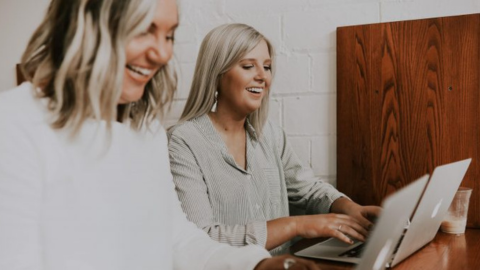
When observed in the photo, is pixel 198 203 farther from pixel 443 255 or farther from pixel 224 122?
pixel 443 255

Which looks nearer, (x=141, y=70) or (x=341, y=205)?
(x=141, y=70)

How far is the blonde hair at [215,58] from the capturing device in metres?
1.45

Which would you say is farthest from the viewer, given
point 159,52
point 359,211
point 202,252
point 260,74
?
point 260,74

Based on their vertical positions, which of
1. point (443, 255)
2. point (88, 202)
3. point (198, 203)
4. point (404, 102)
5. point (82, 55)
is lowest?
point (443, 255)

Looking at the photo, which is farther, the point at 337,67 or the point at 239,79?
the point at 337,67

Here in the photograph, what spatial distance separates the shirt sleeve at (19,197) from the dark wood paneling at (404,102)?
106 cm

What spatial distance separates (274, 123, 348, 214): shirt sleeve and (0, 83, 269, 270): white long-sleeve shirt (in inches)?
25.2

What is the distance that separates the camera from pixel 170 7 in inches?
32.3

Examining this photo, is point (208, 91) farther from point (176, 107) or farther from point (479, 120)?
point (479, 120)

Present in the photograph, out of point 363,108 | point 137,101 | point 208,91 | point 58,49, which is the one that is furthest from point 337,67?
Result: point 58,49

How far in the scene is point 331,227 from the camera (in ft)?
3.91

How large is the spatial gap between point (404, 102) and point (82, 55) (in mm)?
1068

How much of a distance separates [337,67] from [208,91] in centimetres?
41

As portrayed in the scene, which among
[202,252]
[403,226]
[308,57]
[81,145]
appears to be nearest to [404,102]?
[308,57]
